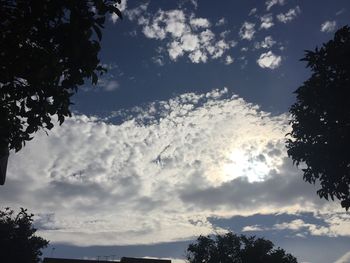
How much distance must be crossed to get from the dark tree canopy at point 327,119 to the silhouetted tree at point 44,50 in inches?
669

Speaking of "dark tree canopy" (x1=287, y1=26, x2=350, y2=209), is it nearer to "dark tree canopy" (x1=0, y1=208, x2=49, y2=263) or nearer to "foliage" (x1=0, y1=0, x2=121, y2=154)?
"foliage" (x1=0, y1=0, x2=121, y2=154)

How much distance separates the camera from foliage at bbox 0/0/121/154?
313 inches

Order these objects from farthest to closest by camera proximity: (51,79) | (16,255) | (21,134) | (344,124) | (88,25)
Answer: (16,255)
(344,124)
(21,134)
(51,79)
(88,25)

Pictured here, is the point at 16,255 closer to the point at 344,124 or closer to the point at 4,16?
the point at 344,124

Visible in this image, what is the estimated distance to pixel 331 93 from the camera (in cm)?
2236

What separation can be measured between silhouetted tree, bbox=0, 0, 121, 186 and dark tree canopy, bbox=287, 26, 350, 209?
1700 centimetres

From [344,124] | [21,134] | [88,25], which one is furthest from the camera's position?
[344,124]

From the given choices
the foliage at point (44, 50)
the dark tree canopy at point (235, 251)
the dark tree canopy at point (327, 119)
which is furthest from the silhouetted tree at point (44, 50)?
the dark tree canopy at point (235, 251)

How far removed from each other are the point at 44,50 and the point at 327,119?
18558 mm

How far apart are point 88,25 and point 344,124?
18.3m

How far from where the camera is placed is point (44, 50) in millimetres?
8273

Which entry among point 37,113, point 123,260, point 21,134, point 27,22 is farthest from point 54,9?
point 123,260

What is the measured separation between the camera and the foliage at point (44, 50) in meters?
7.94

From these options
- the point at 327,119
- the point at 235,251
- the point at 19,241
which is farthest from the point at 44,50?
the point at 235,251
